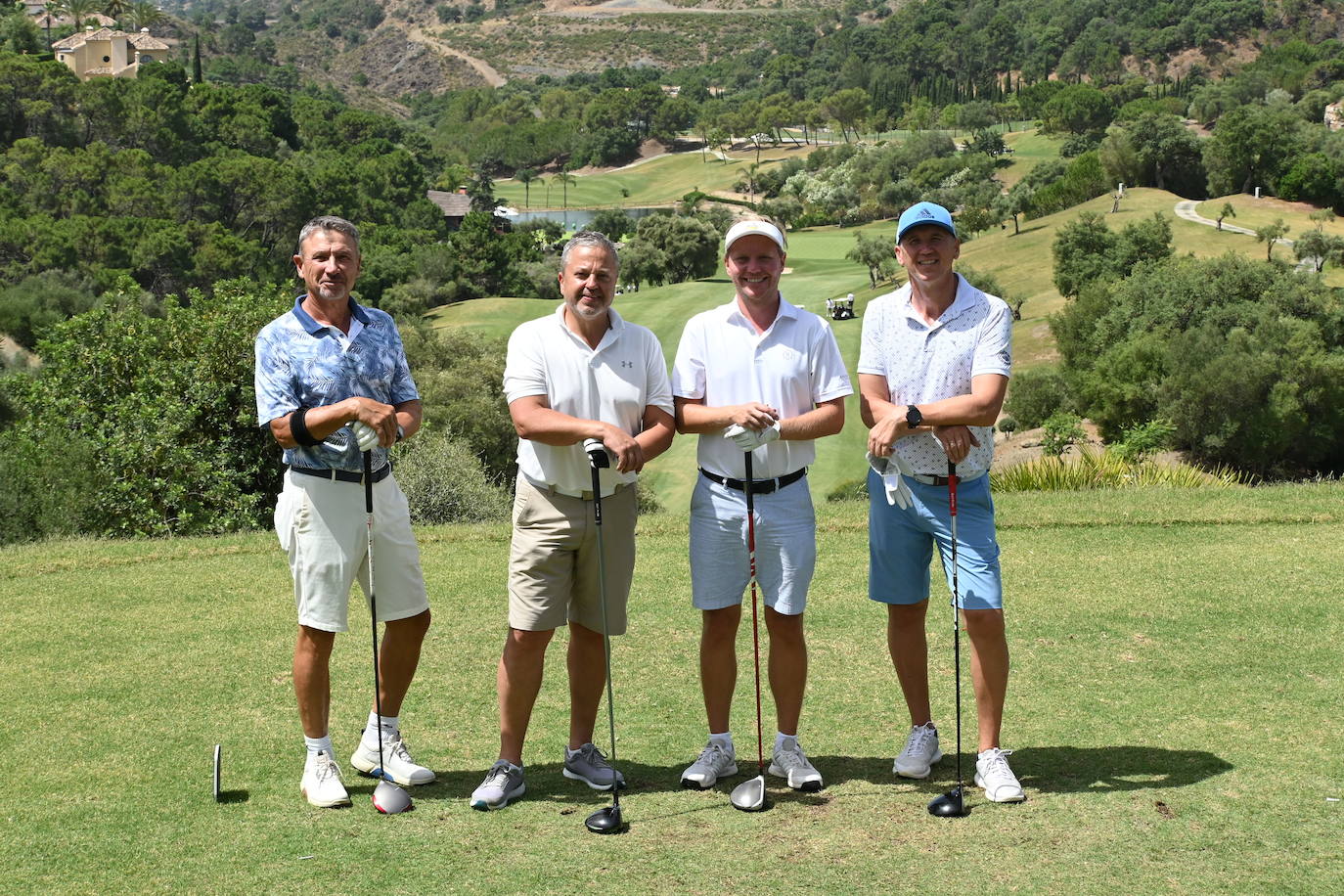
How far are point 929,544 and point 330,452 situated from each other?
241cm

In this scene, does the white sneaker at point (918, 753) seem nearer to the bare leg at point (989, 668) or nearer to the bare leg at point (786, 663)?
the bare leg at point (989, 668)

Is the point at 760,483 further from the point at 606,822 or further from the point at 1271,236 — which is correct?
the point at 1271,236

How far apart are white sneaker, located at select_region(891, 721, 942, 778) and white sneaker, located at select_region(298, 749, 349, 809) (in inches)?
84.6

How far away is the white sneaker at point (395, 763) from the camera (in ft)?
17.6

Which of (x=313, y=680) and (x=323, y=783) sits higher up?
(x=313, y=680)

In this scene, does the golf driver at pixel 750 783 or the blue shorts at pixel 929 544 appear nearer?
the golf driver at pixel 750 783

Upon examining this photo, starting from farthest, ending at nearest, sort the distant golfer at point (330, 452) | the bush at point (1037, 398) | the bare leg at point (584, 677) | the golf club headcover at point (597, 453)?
1. the bush at point (1037, 398)
2. the bare leg at point (584, 677)
3. the distant golfer at point (330, 452)
4. the golf club headcover at point (597, 453)

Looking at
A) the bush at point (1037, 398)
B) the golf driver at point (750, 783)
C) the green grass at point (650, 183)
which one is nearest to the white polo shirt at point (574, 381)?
the golf driver at point (750, 783)

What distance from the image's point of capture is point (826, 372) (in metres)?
5.27

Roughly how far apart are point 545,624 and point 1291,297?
51.7 m

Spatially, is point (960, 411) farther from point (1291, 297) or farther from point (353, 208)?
point (353, 208)

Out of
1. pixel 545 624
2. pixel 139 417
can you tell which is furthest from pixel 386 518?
pixel 139 417

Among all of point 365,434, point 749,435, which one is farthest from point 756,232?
point 365,434

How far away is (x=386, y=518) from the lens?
5320mm
